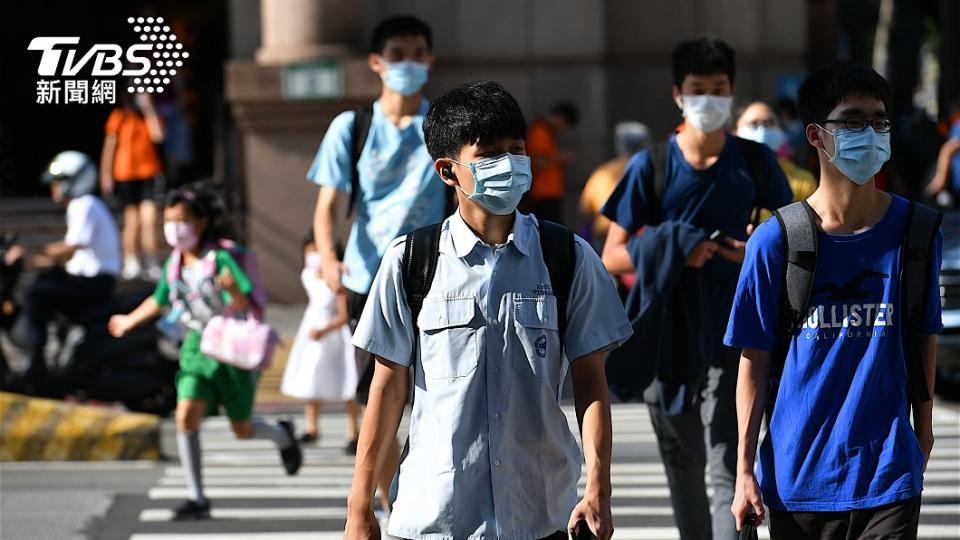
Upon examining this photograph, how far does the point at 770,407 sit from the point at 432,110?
1.16 metres

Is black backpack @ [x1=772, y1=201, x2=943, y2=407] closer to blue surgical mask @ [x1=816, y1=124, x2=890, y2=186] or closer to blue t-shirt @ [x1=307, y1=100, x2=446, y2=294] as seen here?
blue surgical mask @ [x1=816, y1=124, x2=890, y2=186]

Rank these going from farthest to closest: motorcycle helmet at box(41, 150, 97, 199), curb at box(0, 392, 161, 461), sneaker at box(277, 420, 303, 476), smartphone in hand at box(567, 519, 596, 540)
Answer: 1. motorcycle helmet at box(41, 150, 97, 199)
2. curb at box(0, 392, 161, 461)
3. sneaker at box(277, 420, 303, 476)
4. smartphone in hand at box(567, 519, 596, 540)

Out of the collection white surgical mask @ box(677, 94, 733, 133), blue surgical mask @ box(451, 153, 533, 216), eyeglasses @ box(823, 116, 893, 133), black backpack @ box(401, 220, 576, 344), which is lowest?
black backpack @ box(401, 220, 576, 344)

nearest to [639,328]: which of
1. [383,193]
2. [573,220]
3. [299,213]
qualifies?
[383,193]

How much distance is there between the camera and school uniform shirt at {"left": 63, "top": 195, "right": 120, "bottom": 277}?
41.9 feet

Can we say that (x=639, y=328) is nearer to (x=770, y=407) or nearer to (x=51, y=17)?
(x=770, y=407)

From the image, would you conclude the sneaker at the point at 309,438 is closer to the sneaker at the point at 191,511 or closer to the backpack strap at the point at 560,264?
the sneaker at the point at 191,511

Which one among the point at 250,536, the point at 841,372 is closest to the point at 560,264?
the point at 841,372

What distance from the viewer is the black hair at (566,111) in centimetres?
1880

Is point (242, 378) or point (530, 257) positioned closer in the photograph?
point (530, 257)

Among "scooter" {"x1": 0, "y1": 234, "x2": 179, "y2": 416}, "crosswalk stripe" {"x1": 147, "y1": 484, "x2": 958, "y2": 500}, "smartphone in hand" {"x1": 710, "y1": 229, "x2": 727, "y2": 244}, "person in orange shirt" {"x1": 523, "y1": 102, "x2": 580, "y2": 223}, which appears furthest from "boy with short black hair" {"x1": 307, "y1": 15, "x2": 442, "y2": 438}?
"person in orange shirt" {"x1": 523, "y1": 102, "x2": 580, "y2": 223}

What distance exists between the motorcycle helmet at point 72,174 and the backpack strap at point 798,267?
9189mm

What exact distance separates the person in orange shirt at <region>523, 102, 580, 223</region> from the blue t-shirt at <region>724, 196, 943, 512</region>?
13.9 metres

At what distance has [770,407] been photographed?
186 inches
